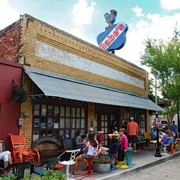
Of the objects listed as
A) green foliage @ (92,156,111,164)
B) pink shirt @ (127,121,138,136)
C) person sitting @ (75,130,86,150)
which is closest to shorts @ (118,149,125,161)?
green foliage @ (92,156,111,164)

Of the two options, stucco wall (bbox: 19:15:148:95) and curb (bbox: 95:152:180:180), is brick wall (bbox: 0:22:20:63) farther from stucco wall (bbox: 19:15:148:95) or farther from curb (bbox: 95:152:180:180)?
curb (bbox: 95:152:180:180)

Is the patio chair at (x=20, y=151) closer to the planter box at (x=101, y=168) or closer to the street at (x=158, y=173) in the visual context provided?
the planter box at (x=101, y=168)

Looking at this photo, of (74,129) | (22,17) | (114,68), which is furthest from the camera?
(114,68)

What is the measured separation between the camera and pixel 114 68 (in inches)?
562

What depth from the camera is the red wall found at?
791 cm

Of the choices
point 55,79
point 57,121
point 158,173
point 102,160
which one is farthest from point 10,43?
point 158,173

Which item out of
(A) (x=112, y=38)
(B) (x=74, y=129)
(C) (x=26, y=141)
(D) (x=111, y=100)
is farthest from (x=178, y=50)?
(C) (x=26, y=141)

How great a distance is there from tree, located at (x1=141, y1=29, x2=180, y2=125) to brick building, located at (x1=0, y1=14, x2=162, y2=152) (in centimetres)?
404

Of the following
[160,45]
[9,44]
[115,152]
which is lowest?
[115,152]

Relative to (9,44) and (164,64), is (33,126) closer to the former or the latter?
(9,44)

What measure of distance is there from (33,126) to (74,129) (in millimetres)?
2419

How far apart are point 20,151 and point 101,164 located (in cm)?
270

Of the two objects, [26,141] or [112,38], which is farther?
[112,38]

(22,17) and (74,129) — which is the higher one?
(22,17)
